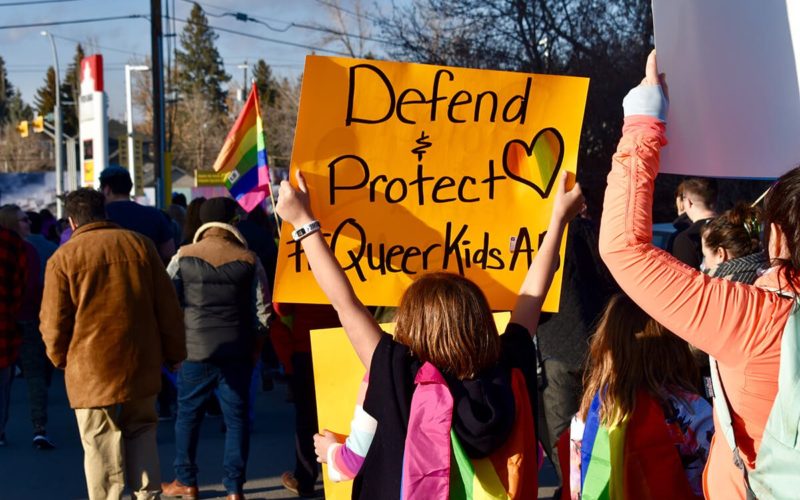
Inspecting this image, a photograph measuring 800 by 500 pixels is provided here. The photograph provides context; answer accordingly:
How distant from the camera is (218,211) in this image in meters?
6.71

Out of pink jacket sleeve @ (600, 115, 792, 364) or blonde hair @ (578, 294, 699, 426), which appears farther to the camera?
blonde hair @ (578, 294, 699, 426)

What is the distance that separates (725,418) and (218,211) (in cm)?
487

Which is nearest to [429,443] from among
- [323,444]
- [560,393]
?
[323,444]

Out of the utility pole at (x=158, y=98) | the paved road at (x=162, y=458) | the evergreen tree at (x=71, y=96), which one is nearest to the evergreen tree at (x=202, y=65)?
the evergreen tree at (x=71, y=96)

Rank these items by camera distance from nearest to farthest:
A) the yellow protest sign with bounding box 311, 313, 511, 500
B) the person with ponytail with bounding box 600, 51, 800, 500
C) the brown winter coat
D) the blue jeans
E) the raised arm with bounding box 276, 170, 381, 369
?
the person with ponytail with bounding box 600, 51, 800, 500 → the raised arm with bounding box 276, 170, 381, 369 → the yellow protest sign with bounding box 311, 313, 511, 500 → the brown winter coat → the blue jeans

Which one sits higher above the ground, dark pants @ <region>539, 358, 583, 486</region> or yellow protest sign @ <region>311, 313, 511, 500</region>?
yellow protest sign @ <region>311, 313, 511, 500</region>

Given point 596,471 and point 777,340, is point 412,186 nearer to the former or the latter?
point 596,471

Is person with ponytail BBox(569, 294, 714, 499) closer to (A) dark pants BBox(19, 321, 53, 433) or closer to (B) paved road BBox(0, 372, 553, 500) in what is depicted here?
(B) paved road BBox(0, 372, 553, 500)

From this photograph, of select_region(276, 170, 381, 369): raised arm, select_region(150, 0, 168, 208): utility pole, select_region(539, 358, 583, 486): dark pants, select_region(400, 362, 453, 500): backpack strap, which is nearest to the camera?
select_region(400, 362, 453, 500): backpack strap

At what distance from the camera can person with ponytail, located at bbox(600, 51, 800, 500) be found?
2186 mm

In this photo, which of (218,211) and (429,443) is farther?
(218,211)

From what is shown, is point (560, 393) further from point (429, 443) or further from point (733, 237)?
point (429, 443)

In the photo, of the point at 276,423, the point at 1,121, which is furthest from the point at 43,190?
the point at 1,121

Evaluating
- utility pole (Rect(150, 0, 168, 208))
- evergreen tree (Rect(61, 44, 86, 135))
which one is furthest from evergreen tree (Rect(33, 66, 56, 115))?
utility pole (Rect(150, 0, 168, 208))
